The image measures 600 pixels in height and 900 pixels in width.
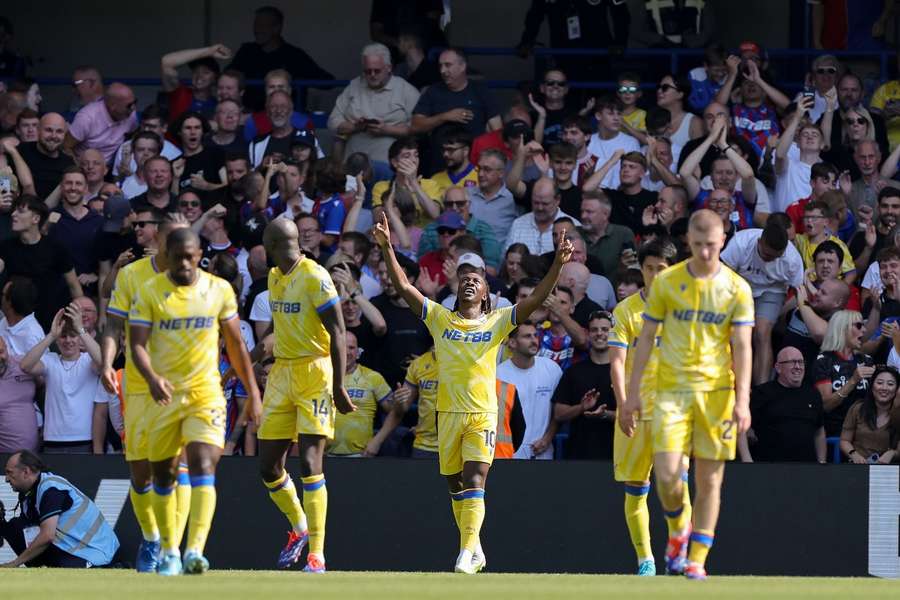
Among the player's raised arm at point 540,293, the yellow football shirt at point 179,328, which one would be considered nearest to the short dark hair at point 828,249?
the player's raised arm at point 540,293

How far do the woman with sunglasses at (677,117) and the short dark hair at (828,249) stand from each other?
2.57m

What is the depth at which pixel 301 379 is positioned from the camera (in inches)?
480

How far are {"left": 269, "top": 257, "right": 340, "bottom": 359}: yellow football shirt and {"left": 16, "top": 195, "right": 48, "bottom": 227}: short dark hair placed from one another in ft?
17.4

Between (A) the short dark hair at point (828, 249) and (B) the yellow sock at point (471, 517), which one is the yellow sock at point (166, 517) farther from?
(A) the short dark hair at point (828, 249)

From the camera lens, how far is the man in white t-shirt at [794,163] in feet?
57.9

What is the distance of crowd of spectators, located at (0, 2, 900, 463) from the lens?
1535 cm

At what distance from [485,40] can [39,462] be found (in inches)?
389

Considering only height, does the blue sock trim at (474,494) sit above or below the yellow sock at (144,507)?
below

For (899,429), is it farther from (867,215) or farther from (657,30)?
(657,30)

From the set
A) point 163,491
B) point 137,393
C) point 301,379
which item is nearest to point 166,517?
point 163,491

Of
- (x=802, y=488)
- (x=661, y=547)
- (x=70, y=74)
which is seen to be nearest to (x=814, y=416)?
(x=802, y=488)

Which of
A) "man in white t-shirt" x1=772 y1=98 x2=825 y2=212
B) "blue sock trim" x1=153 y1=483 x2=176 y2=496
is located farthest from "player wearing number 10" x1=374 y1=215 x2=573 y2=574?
"man in white t-shirt" x1=772 y1=98 x2=825 y2=212

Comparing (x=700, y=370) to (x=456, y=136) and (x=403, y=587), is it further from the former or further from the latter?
(x=456, y=136)

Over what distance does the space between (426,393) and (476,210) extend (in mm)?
2880
